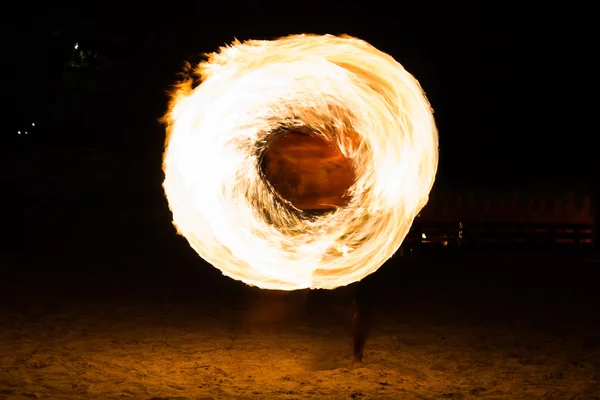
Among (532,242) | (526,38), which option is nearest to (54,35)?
(526,38)

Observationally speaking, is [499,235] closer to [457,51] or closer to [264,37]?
[457,51]

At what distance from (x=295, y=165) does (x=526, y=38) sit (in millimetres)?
9778

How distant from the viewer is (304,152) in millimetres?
5820

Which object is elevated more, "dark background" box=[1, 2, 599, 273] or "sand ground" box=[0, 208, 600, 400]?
"dark background" box=[1, 2, 599, 273]

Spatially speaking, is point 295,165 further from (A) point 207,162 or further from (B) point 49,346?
(B) point 49,346

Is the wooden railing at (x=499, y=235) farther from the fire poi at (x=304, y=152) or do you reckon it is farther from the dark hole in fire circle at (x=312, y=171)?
the dark hole in fire circle at (x=312, y=171)

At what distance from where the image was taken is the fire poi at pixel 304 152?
5.79 metres

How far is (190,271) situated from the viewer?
1049 centimetres

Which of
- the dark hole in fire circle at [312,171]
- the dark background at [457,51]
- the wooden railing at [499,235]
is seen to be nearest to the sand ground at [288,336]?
the dark hole in fire circle at [312,171]

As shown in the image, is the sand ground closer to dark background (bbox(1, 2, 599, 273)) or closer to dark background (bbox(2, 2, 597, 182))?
dark background (bbox(1, 2, 599, 273))

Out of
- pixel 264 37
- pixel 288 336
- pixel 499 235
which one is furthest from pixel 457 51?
pixel 288 336

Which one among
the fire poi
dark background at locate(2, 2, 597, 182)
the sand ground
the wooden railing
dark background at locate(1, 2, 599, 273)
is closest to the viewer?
the sand ground

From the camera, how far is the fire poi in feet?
19.0

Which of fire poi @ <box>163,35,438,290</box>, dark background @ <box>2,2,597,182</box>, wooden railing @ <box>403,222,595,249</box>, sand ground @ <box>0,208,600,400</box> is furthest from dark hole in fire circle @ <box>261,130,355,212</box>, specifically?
dark background @ <box>2,2,597,182</box>
